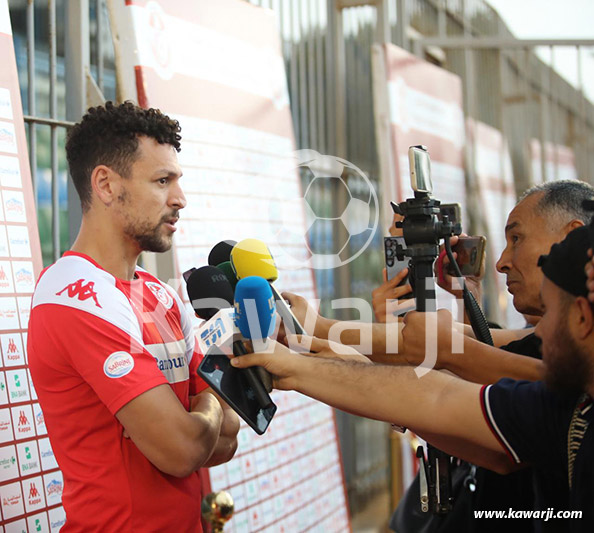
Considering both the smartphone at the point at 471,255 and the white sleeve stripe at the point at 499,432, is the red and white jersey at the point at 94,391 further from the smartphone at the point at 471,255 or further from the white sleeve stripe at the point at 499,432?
the smartphone at the point at 471,255

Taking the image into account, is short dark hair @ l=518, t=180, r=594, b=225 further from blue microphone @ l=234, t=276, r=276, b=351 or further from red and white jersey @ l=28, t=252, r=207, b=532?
red and white jersey @ l=28, t=252, r=207, b=532

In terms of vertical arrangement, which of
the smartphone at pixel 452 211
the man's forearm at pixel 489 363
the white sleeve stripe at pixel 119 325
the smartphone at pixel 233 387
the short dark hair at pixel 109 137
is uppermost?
the short dark hair at pixel 109 137

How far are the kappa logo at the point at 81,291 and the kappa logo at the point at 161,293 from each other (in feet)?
0.83

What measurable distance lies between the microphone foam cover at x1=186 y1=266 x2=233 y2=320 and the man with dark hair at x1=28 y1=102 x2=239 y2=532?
0.54 feet

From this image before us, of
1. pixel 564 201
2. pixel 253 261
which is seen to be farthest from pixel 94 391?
Answer: pixel 564 201

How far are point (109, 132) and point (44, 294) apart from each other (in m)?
0.47

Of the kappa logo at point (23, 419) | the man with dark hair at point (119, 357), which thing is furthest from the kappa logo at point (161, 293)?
the kappa logo at point (23, 419)

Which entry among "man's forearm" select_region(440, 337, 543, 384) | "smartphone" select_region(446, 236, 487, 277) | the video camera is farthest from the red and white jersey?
"smartphone" select_region(446, 236, 487, 277)

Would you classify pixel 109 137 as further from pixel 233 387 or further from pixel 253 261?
pixel 233 387

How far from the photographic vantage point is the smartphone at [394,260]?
200cm

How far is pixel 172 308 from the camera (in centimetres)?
210

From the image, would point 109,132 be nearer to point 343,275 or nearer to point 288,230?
point 288,230

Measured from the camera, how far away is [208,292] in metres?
1.84

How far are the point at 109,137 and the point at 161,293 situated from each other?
17.6 inches
